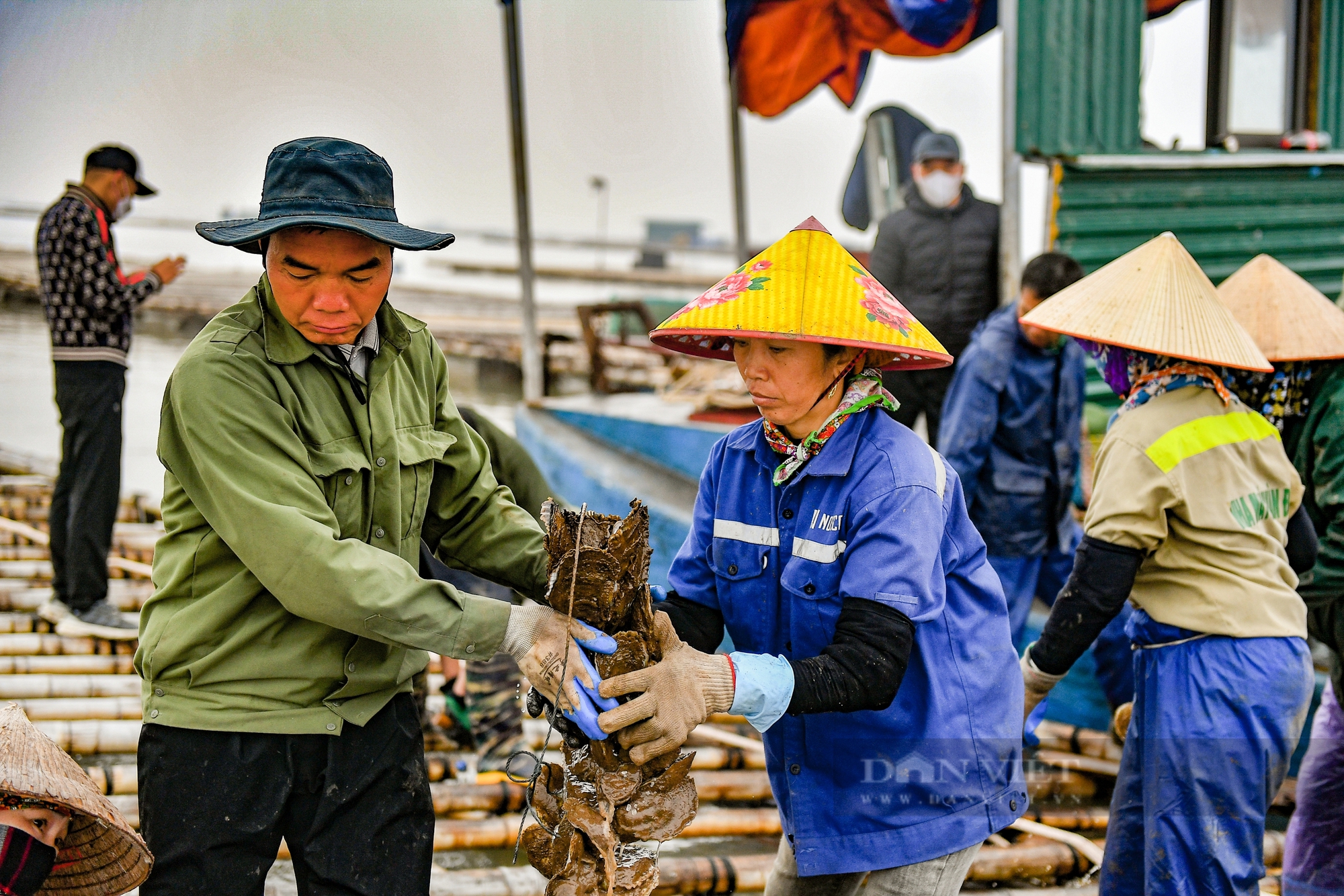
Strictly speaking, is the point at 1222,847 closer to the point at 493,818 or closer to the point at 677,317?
the point at 677,317

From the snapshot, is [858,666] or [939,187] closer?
[858,666]

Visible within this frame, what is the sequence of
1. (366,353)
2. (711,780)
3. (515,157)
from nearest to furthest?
(366,353), (711,780), (515,157)

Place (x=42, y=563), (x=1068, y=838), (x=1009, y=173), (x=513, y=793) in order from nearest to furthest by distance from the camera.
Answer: (x=1068, y=838), (x=513, y=793), (x=1009, y=173), (x=42, y=563)

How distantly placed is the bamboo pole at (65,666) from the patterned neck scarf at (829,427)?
3.52 metres

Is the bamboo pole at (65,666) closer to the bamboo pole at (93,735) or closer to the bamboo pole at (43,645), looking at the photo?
the bamboo pole at (43,645)

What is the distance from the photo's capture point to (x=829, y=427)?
2.21m

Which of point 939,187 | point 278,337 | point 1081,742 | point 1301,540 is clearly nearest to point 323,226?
point 278,337

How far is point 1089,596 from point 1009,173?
11.1ft

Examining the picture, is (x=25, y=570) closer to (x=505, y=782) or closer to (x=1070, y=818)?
(x=505, y=782)

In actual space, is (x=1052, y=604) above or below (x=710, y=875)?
above

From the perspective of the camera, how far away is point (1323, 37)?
6.15 metres

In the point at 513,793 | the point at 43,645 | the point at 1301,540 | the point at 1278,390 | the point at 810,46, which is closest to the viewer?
the point at 1301,540

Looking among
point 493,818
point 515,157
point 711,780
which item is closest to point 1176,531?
point 711,780

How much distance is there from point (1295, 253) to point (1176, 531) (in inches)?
160
